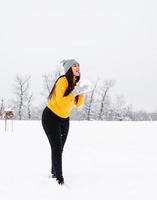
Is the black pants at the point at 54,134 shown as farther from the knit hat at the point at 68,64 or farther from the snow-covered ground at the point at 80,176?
the knit hat at the point at 68,64

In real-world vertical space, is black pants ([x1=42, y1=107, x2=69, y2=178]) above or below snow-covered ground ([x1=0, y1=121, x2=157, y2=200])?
above

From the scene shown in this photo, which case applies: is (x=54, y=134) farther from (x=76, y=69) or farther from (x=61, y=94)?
(x=76, y=69)

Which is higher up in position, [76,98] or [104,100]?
[76,98]

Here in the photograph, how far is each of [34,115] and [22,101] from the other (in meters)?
15.8

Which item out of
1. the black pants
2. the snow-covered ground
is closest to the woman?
the black pants

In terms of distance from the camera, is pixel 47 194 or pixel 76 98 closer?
pixel 47 194

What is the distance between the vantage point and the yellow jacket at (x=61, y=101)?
5648 millimetres

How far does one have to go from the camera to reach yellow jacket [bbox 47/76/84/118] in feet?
18.5

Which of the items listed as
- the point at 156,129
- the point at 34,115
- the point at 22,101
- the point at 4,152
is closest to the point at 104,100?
the point at 22,101

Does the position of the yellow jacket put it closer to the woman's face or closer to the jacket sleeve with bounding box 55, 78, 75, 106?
the jacket sleeve with bounding box 55, 78, 75, 106

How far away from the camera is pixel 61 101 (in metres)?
5.71

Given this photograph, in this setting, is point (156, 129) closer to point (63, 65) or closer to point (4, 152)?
point (4, 152)

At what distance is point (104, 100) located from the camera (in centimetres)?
6531

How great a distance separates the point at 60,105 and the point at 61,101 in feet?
0.24
